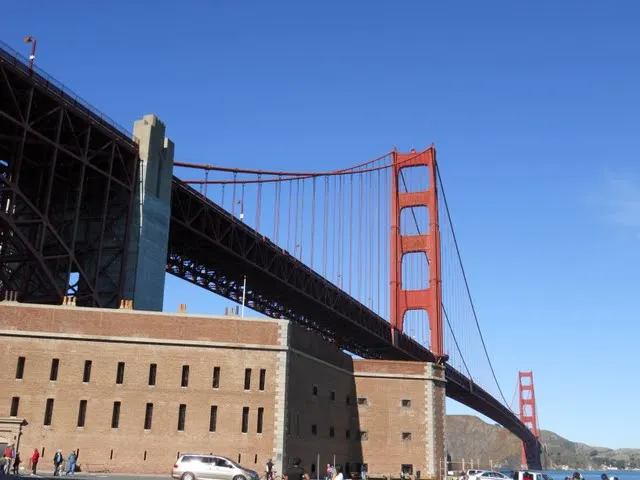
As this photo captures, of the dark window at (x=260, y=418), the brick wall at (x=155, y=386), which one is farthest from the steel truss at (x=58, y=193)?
the dark window at (x=260, y=418)

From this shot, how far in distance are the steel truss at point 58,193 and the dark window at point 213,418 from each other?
11.1m

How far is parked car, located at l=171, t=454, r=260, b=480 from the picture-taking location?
33.5m

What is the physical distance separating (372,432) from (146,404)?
67.2ft

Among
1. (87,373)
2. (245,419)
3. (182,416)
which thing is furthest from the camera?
(245,419)

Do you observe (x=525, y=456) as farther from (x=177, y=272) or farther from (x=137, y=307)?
(x=137, y=307)

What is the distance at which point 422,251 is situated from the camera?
92.2m

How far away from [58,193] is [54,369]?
51.2 feet

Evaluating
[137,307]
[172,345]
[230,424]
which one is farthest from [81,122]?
[230,424]

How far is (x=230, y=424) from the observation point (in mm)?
40219

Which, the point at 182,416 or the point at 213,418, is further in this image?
the point at 213,418

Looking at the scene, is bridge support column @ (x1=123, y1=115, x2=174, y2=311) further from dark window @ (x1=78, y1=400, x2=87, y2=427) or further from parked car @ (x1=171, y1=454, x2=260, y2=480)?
parked car @ (x1=171, y1=454, x2=260, y2=480)

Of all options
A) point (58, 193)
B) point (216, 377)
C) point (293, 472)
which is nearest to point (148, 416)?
point (216, 377)

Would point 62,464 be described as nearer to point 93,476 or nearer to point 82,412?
point 93,476

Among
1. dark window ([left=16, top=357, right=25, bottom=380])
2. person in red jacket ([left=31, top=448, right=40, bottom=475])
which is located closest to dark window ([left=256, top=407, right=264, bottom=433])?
person in red jacket ([left=31, top=448, right=40, bottom=475])
